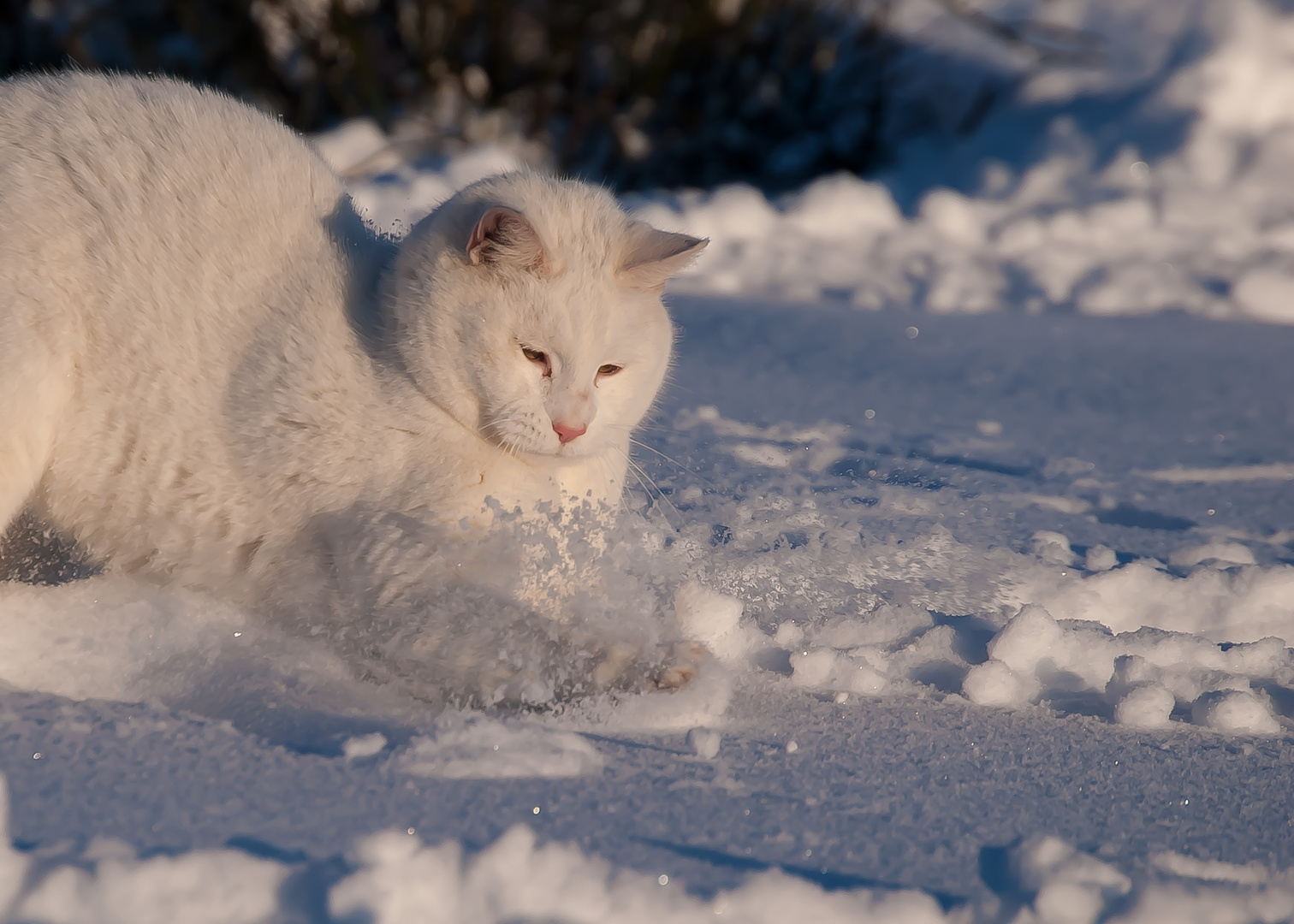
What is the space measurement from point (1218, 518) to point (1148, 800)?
160 cm

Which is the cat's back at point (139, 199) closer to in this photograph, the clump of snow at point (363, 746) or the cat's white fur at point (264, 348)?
the cat's white fur at point (264, 348)

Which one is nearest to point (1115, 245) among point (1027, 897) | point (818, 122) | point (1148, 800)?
point (818, 122)

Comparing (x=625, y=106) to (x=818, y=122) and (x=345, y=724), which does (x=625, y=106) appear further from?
(x=345, y=724)

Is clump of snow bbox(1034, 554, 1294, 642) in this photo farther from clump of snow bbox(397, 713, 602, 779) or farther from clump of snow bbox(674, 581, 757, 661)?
clump of snow bbox(397, 713, 602, 779)

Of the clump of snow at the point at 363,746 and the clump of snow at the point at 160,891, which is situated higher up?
the clump of snow at the point at 160,891

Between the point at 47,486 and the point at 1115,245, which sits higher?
the point at 47,486

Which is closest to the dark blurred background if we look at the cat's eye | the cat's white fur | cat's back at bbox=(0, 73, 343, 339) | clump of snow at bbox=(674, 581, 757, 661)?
cat's back at bbox=(0, 73, 343, 339)

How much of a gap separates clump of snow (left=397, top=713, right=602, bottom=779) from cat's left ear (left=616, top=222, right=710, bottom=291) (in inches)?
36.0

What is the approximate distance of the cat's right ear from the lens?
2.00m

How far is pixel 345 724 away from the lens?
1.79m

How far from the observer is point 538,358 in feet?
6.98

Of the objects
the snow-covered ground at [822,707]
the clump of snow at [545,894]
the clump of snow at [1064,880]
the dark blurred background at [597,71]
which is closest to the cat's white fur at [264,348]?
the snow-covered ground at [822,707]

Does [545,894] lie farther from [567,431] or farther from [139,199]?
[139,199]

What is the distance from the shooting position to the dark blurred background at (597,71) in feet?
23.8
